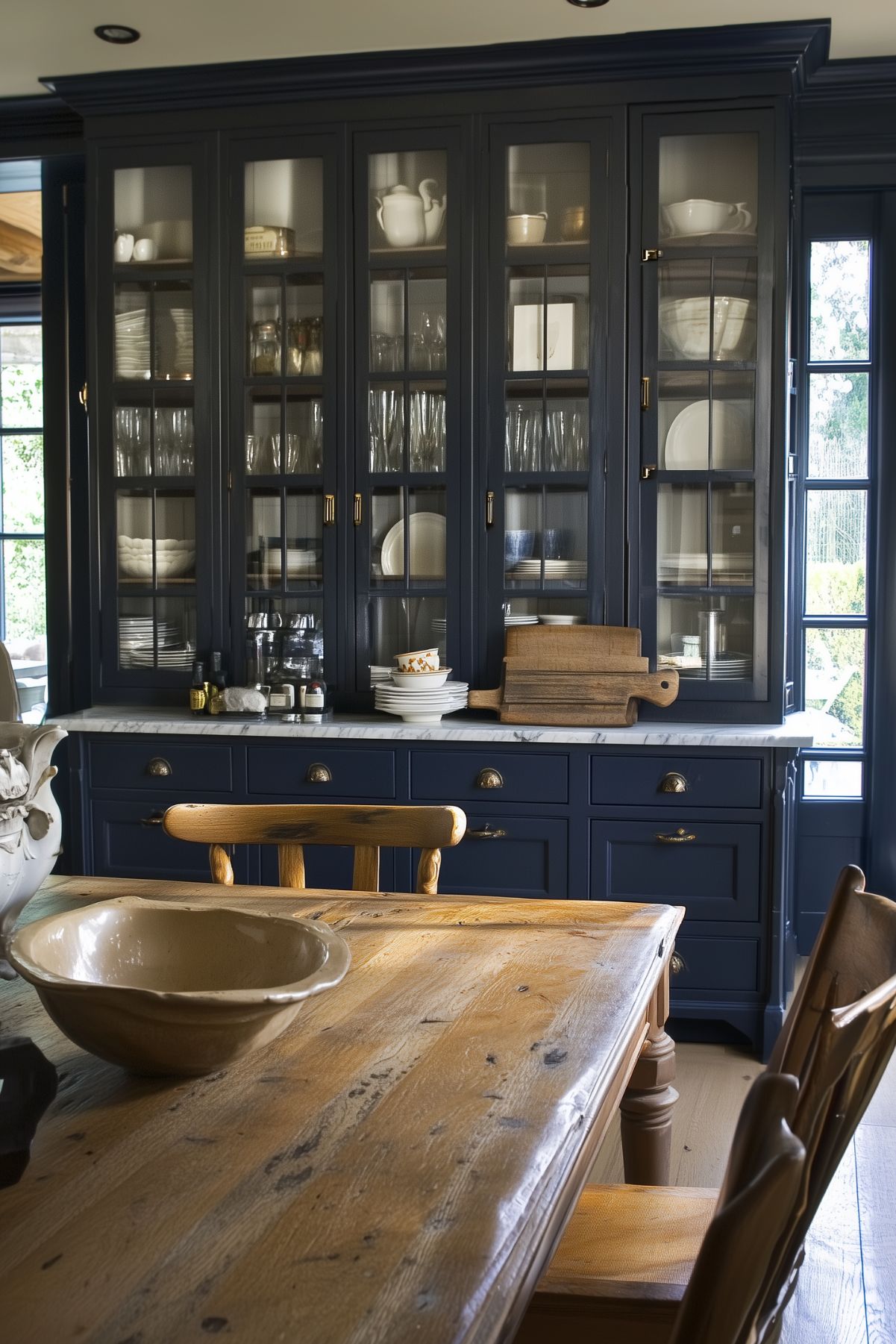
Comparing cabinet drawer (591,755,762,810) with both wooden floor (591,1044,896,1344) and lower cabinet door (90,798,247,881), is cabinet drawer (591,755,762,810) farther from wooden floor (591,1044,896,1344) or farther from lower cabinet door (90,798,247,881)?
lower cabinet door (90,798,247,881)

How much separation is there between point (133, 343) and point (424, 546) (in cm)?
107

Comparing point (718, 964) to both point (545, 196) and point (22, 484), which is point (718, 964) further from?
point (22, 484)

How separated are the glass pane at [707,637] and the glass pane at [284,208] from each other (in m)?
1.45

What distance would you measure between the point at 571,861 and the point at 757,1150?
8.54ft

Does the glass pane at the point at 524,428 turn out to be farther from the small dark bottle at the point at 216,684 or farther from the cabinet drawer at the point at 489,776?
Result: the small dark bottle at the point at 216,684

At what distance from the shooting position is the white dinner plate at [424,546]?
3578 millimetres

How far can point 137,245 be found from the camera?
3.71m

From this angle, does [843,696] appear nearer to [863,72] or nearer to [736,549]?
[736,549]

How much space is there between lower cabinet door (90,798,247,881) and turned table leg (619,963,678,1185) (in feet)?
6.24

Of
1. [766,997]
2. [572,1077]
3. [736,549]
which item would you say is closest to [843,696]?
[736,549]

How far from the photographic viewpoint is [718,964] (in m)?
3.23

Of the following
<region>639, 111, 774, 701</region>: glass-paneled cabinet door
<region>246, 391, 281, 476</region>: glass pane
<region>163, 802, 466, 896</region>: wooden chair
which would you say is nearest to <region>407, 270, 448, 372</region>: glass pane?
<region>246, 391, 281, 476</region>: glass pane

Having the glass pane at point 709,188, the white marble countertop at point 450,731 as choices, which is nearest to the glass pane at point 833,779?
the white marble countertop at point 450,731

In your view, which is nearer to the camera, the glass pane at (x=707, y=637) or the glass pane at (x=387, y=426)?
the glass pane at (x=707, y=637)
